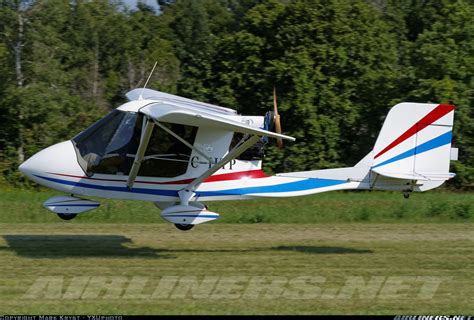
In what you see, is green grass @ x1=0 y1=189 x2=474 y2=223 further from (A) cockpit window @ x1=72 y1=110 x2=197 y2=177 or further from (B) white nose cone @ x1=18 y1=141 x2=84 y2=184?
(A) cockpit window @ x1=72 y1=110 x2=197 y2=177

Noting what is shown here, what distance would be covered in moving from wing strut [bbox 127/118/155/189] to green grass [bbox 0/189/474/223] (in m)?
4.60

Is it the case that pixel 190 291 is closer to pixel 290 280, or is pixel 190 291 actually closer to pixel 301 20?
pixel 290 280

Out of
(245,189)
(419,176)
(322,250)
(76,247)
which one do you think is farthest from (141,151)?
(419,176)

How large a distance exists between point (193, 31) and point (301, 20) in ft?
Result: 117

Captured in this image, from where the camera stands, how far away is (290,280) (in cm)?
1108

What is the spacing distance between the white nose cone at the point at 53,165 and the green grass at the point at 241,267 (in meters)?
1.25

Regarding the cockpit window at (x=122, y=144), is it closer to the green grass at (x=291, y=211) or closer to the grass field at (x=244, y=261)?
the grass field at (x=244, y=261)

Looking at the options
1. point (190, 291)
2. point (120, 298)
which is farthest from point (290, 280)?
point (120, 298)

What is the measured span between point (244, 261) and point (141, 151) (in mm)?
2313

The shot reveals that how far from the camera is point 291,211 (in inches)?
735

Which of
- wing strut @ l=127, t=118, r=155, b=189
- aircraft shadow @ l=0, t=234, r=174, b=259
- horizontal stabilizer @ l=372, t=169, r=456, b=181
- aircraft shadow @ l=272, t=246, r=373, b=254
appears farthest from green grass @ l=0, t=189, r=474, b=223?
wing strut @ l=127, t=118, r=155, b=189

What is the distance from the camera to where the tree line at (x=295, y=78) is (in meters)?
27.7

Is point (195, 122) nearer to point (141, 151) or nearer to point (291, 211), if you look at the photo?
point (141, 151)

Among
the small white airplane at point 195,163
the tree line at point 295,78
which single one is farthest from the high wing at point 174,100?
the tree line at point 295,78
